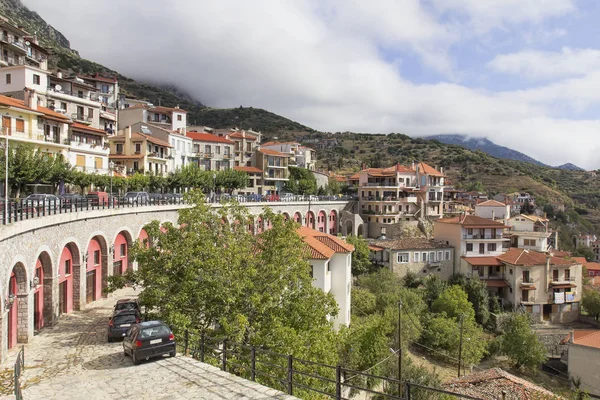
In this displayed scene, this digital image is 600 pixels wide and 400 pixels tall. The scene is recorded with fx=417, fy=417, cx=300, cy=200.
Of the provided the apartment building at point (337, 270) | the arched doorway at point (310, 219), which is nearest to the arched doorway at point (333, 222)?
the arched doorway at point (310, 219)

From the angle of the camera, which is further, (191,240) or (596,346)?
(596,346)

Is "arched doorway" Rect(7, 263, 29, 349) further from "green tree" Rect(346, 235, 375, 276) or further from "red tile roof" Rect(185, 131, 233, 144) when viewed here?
"red tile roof" Rect(185, 131, 233, 144)

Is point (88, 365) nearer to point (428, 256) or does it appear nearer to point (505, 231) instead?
point (428, 256)

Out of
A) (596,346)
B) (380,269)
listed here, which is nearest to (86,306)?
(380,269)

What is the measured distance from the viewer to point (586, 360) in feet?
116

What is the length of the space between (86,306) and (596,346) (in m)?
39.1

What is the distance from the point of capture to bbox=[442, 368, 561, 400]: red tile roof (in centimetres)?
2267

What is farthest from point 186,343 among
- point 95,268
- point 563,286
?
point 563,286

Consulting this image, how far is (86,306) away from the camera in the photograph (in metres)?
24.5

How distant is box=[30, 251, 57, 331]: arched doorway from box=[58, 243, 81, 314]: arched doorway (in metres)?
1.47

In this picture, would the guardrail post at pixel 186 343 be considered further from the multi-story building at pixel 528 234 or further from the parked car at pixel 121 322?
the multi-story building at pixel 528 234

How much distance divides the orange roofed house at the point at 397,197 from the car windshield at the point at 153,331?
59.2 m

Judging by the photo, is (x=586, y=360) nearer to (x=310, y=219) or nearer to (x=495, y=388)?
(x=495, y=388)

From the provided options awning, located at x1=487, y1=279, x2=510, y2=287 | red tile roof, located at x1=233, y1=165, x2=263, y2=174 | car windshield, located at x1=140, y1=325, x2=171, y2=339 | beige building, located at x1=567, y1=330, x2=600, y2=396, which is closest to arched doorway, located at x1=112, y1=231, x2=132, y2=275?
car windshield, located at x1=140, y1=325, x2=171, y2=339
